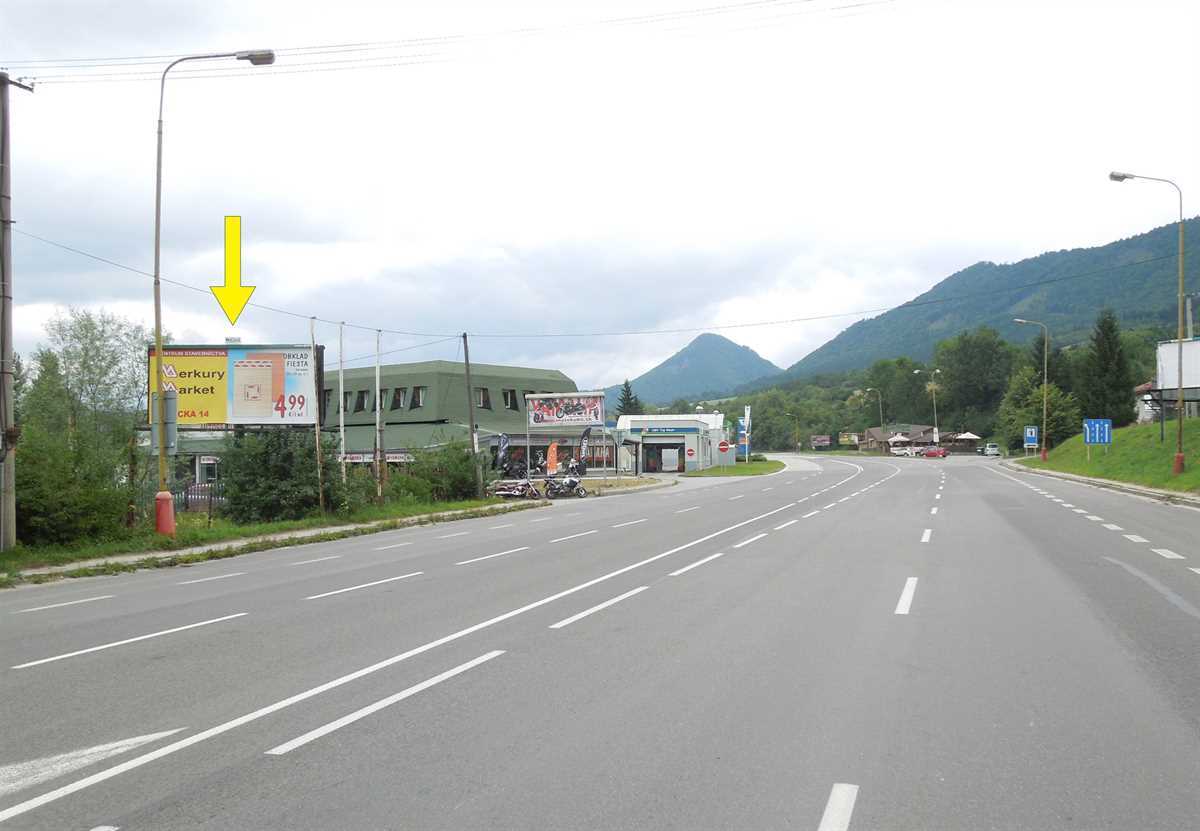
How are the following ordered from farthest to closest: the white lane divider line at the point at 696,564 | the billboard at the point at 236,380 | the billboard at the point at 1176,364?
the billboard at the point at 1176,364
the billboard at the point at 236,380
the white lane divider line at the point at 696,564

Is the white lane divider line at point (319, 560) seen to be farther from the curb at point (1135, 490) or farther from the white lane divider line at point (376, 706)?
the curb at point (1135, 490)

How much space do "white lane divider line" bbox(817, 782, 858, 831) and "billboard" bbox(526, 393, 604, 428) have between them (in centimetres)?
5628

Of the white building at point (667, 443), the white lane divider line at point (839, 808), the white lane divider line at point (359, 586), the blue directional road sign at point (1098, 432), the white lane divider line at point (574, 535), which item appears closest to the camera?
the white lane divider line at point (839, 808)

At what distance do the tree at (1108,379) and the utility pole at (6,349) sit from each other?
92051mm

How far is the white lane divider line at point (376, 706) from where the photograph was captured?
18.3 feet

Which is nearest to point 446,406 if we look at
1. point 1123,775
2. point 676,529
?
point 676,529

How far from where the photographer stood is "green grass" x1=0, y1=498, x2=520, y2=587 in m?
16.6

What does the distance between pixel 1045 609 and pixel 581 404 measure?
52304 millimetres

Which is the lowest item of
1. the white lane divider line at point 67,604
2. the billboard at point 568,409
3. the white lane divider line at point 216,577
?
the white lane divider line at point 216,577

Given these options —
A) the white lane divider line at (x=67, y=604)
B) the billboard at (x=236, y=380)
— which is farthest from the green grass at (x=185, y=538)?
the billboard at (x=236, y=380)

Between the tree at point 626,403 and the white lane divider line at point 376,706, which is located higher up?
the tree at point 626,403

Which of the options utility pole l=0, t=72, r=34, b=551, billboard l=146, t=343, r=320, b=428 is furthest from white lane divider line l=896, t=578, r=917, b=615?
billboard l=146, t=343, r=320, b=428

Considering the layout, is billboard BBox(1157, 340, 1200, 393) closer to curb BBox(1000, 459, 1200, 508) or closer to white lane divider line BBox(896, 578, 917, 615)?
curb BBox(1000, 459, 1200, 508)

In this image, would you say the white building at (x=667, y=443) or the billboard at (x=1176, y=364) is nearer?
the billboard at (x=1176, y=364)
